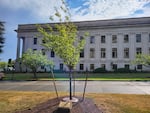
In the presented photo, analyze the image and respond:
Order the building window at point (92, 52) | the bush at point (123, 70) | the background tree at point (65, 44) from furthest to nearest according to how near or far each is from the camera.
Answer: the building window at point (92, 52) → the bush at point (123, 70) → the background tree at point (65, 44)

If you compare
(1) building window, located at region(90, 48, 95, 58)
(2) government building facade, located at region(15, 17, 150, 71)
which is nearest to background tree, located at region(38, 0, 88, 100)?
(2) government building facade, located at region(15, 17, 150, 71)

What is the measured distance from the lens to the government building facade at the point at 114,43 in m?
41.2

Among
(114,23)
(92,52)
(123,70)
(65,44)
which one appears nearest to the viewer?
(65,44)

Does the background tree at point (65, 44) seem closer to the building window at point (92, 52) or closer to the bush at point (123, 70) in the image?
the bush at point (123, 70)

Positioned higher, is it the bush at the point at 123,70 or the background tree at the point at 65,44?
the background tree at the point at 65,44

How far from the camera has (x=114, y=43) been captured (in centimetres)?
4272

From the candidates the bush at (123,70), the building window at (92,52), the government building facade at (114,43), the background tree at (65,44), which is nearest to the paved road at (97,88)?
the background tree at (65,44)

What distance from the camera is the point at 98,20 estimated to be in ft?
145

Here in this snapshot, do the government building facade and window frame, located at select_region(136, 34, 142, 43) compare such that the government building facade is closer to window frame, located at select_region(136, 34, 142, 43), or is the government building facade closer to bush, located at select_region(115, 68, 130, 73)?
window frame, located at select_region(136, 34, 142, 43)

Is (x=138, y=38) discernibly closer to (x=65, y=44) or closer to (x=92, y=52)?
(x=92, y=52)

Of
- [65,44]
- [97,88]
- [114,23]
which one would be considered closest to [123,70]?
[114,23]

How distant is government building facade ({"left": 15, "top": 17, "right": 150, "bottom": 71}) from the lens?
4119 centimetres

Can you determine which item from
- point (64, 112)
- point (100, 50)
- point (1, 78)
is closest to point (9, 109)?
point (64, 112)

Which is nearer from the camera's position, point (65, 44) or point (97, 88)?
point (65, 44)
